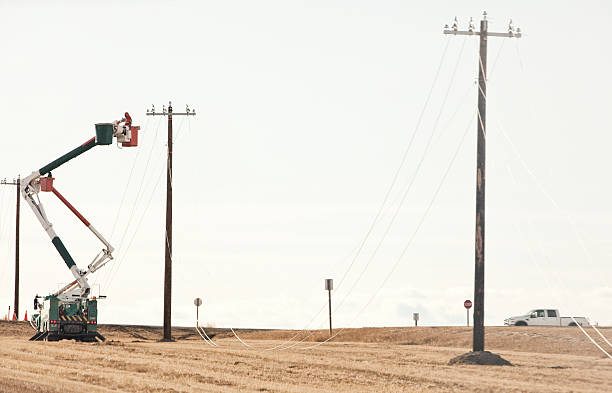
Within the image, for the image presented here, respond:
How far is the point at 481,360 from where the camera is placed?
107 feet

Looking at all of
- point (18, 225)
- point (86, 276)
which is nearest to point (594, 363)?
point (86, 276)

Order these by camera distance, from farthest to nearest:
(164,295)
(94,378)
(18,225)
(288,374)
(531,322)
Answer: (18,225)
(531,322)
(164,295)
(288,374)
(94,378)

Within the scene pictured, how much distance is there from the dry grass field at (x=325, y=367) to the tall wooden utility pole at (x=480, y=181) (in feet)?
6.80

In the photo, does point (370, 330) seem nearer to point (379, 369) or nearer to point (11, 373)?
point (379, 369)

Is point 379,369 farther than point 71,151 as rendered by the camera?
No

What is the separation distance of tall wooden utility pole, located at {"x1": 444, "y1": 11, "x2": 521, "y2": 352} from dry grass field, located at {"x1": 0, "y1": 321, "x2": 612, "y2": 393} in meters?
2.07

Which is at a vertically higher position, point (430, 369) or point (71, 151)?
point (71, 151)

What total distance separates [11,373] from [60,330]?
58.0 ft

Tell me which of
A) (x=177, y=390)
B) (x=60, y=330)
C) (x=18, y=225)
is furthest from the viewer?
(x=18, y=225)

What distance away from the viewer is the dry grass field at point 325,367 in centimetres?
2488

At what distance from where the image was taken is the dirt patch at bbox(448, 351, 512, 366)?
32.5 m

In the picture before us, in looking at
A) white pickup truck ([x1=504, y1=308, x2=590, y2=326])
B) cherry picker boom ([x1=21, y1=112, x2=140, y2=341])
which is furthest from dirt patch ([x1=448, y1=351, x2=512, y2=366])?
white pickup truck ([x1=504, y1=308, x2=590, y2=326])

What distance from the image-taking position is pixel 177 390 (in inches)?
928

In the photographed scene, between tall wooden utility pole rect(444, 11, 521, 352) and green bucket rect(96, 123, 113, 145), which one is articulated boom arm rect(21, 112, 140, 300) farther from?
tall wooden utility pole rect(444, 11, 521, 352)
